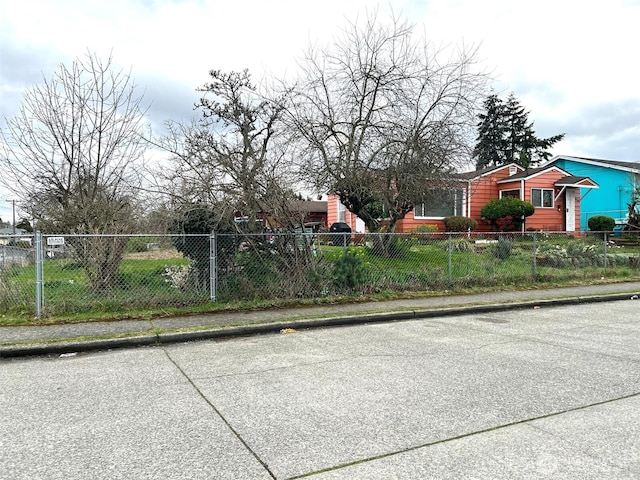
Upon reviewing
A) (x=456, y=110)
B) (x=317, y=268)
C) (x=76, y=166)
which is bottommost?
(x=317, y=268)

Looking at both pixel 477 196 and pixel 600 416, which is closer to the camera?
pixel 600 416

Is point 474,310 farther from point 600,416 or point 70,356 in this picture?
point 70,356

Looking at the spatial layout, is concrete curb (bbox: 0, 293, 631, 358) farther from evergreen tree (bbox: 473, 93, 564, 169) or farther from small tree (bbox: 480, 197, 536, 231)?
evergreen tree (bbox: 473, 93, 564, 169)

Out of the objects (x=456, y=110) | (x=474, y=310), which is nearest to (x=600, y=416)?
(x=474, y=310)

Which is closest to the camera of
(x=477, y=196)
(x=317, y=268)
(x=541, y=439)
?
(x=541, y=439)

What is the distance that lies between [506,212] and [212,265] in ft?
62.8

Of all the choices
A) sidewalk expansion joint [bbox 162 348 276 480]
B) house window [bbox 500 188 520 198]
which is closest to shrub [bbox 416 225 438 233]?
house window [bbox 500 188 520 198]

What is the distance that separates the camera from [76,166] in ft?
36.3

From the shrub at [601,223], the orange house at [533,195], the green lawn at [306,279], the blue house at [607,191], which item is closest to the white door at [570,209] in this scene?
the orange house at [533,195]

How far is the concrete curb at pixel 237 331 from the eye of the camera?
6.61m

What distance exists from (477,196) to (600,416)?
23.8m

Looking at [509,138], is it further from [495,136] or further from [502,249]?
[502,249]

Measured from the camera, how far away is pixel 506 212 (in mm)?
24516

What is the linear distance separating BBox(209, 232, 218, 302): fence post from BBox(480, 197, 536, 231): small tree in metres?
18.9
